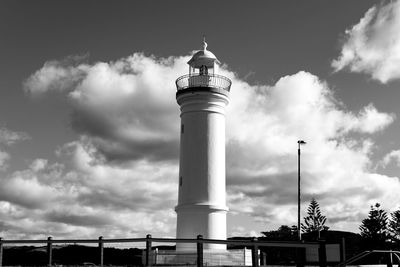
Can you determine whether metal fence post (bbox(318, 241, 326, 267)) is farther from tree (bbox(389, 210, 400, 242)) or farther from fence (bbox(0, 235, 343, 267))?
tree (bbox(389, 210, 400, 242))

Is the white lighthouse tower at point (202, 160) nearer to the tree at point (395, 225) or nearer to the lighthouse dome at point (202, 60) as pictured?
the lighthouse dome at point (202, 60)

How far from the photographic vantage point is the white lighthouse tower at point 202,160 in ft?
90.7

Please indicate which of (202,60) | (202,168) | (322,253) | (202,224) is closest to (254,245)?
(322,253)

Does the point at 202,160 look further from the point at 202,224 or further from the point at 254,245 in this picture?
the point at 254,245

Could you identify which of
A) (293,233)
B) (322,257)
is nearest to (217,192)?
(322,257)

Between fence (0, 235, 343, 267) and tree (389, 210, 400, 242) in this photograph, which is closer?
fence (0, 235, 343, 267)

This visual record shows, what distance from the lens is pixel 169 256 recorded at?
26719 mm

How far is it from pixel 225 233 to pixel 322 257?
537 inches

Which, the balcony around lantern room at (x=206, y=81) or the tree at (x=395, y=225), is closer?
the balcony around lantern room at (x=206, y=81)

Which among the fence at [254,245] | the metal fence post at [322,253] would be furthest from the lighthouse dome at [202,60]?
the metal fence post at [322,253]

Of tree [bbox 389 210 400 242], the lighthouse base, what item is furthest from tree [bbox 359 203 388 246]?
the lighthouse base

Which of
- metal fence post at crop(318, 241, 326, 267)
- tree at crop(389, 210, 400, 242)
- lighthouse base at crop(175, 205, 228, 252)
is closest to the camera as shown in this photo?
metal fence post at crop(318, 241, 326, 267)

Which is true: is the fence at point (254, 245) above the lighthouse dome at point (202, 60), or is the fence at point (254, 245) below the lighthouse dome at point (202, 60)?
below

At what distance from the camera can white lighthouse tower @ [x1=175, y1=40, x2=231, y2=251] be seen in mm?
27641
